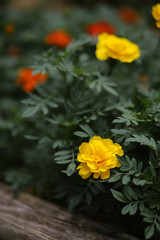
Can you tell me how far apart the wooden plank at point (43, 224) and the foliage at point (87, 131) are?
64mm

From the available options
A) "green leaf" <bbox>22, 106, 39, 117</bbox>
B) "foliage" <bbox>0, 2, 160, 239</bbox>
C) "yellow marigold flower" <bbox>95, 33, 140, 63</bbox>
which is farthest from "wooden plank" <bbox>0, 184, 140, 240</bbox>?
"yellow marigold flower" <bbox>95, 33, 140, 63</bbox>

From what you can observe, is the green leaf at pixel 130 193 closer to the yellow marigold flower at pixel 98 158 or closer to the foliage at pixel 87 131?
the foliage at pixel 87 131

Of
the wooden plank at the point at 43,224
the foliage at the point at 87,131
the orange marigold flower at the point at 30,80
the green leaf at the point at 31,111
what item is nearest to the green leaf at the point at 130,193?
the foliage at the point at 87,131

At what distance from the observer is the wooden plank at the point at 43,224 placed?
4.06 ft

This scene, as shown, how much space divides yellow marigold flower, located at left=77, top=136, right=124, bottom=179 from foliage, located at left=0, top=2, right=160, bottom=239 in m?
0.04

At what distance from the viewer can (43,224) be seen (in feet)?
4.29

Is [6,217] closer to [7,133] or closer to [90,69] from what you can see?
[7,133]

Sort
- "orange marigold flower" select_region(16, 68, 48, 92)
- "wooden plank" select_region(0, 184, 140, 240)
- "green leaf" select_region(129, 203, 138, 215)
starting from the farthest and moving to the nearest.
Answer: "orange marigold flower" select_region(16, 68, 48, 92) < "wooden plank" select_region(0, 184, 140, 240) < "green leaf" select_region(129, 203, 138, 215)

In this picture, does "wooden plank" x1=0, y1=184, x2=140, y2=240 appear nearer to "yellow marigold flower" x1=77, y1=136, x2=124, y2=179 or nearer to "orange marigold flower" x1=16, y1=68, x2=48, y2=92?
"yellow marigold flower" x1=77, y1=136, x2=124, y2=179

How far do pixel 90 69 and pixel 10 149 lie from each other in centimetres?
82

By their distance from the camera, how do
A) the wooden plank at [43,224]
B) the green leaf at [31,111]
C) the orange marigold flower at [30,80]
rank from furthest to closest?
1. the orange marigold flower at [30,80]
2. the green leaf at [31,111]
3. the wooden plank at [43,224]

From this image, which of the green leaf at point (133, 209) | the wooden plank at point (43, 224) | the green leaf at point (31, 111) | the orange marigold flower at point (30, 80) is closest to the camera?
the green leaf at point (133, 209)

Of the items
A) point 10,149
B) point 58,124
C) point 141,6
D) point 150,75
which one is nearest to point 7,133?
point 10,149

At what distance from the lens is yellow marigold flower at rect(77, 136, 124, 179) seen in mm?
1044
